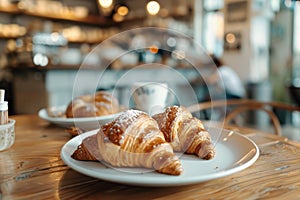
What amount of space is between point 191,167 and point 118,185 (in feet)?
0.47

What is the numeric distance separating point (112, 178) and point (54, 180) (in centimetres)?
16

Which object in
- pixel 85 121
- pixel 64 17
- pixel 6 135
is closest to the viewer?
pixel 6 135

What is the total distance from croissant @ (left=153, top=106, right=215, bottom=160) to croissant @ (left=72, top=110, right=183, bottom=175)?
64 millimetres

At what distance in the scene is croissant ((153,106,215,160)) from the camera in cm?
60

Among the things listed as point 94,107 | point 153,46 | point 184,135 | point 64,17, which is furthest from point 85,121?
point 64,17

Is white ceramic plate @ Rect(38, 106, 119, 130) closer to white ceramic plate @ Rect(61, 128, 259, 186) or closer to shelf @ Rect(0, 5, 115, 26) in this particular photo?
white ceramic plate @ Rect(61, 128, 259, 186)

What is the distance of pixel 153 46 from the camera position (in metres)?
3.93

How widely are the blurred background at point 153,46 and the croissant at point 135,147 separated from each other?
8.01 ft

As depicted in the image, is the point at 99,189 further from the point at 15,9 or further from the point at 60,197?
the point at 15,9

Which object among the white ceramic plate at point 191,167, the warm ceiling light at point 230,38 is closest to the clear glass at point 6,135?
the white ceramic plate at point 191,167

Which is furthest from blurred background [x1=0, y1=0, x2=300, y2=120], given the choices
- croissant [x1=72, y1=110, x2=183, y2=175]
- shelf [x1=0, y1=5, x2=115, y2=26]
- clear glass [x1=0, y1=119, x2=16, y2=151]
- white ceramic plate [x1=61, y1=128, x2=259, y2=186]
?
croissant [x1=72, y1=110, x2=183, y2=175]

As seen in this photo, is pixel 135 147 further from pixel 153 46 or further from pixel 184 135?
pixel 153 46

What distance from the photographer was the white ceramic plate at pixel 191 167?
0.47 meters

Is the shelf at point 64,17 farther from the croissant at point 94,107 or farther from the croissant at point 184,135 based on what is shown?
the croissant at point 184,135
